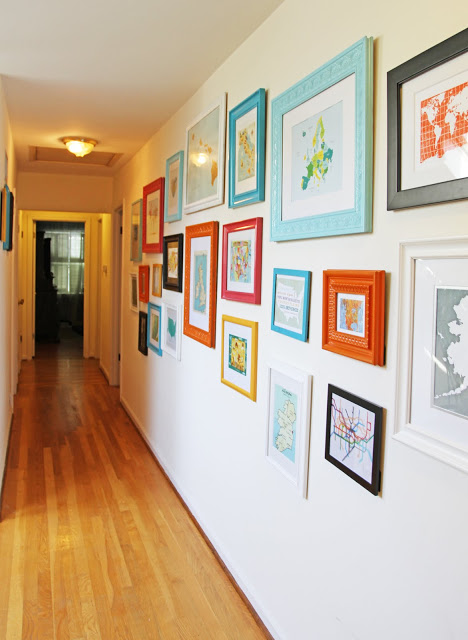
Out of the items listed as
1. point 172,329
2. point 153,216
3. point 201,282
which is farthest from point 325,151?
point 153,216

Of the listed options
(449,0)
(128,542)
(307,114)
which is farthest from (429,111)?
(128,542)

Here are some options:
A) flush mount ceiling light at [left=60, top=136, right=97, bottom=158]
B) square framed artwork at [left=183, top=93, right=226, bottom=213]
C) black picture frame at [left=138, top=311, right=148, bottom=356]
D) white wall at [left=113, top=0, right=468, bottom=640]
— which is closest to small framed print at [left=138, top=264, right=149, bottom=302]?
black picture frame at [left=138, top=311, right=148, bottom=356]

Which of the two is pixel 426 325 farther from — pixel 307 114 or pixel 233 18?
pixel 233 18

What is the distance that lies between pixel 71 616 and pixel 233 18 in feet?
7.99

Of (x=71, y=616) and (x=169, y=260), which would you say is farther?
(x=169, y=260)

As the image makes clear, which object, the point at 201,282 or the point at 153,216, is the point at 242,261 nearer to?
the point at 201,282

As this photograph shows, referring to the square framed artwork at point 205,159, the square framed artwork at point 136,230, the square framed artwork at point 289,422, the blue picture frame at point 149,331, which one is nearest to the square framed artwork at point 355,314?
the square framed artwork at point 289,422

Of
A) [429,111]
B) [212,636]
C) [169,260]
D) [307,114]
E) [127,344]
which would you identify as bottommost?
[212,636]

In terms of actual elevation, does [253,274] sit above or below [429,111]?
below

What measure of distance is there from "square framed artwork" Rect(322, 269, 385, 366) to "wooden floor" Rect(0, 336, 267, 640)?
128 cm

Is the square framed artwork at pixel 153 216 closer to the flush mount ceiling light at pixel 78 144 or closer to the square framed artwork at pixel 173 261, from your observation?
the square framed artwork at pixel 173 261

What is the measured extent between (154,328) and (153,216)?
82 centimetres

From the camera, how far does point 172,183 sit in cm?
355

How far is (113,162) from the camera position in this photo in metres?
5.29
